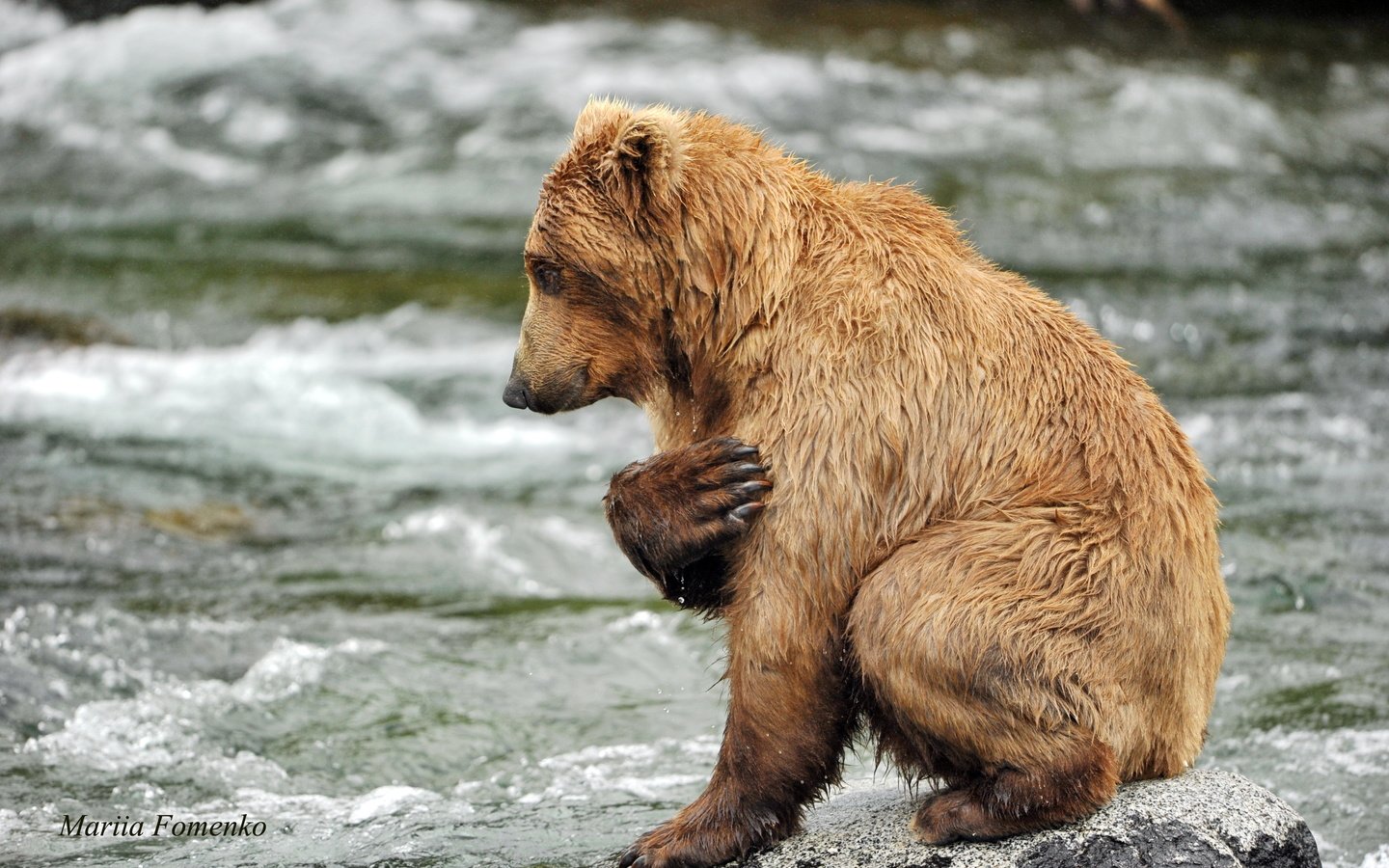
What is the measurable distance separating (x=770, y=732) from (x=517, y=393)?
1.19m

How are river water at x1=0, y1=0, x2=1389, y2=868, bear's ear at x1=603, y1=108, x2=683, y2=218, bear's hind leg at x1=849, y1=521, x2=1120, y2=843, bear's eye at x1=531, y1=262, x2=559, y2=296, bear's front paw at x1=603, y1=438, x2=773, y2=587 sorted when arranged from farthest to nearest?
river water at x1=0, y1=0, x2=1389, y2=868, bear's eye at x1=531, y1=262, x2=559, y2=296, bear's ear at x1=603, y1=108, x2=683, y2=218, bear's front paw at x1=603, y1=438, x2=773, y2=587, bear's hind leg at x1=849, y1=521, x2=1120, y2=843

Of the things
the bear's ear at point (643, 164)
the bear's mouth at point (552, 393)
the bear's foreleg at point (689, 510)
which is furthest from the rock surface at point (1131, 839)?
the bear's ear at point (643, 164)

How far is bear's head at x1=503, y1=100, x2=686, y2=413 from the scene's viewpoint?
4273 millimetres

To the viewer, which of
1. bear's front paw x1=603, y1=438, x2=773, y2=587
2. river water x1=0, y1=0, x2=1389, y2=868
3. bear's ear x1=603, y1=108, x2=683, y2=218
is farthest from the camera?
river water x1=0, y1=0, x2=1389, y2=868

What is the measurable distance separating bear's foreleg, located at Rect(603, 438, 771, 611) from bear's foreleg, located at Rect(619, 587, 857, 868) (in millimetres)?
186

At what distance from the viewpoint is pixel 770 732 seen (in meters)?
4.11

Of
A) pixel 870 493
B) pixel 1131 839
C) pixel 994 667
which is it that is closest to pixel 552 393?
pixel 870 493

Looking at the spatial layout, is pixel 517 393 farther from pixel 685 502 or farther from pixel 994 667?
pixel 994 667

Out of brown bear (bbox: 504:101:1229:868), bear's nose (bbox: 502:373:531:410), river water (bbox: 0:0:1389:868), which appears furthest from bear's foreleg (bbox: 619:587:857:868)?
bear's nose (bbox: 502:373:531:410)

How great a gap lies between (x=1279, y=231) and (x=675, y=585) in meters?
11.8

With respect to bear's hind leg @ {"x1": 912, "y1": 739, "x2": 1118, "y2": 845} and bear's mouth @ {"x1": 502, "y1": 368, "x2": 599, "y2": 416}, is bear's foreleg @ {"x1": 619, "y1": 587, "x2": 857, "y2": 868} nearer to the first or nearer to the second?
bear's hind leg @ {"x1": 912, "y1": 739, "x2": 1118, "y2": 845}

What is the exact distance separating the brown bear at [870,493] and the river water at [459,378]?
3.74 ft

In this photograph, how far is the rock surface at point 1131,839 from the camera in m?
4.07

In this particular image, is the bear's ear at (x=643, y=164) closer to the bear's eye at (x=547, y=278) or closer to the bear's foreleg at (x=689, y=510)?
the bear's eye at (x=547, y=278)
